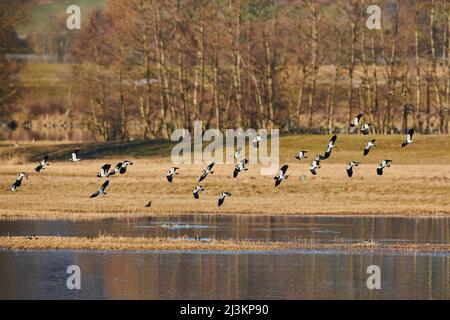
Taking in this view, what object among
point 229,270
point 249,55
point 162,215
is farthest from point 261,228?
point 249,55

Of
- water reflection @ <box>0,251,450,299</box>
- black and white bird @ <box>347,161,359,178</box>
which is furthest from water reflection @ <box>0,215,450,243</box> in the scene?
water reflection @ <box>0,251,450,299</box>

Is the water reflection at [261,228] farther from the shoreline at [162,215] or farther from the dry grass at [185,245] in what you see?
the dry grass at [185,245]

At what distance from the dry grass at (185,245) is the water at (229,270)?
791 millimetres

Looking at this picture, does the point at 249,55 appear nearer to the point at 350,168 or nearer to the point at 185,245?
the point at 350,168

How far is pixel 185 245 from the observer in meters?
36.6

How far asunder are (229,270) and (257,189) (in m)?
23.5

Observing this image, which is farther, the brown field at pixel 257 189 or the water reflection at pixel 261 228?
the brown field at pixel 257 189

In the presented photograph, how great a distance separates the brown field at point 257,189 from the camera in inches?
1905

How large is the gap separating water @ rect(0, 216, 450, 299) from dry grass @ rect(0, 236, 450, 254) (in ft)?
2.59

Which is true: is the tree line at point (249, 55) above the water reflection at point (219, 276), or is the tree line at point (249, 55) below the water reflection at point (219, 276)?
above

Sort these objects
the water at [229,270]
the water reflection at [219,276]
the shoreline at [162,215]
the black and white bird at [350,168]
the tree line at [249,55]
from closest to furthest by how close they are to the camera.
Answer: the water reflection at [219,276] → the water at [229,270] → the black and white bird at [350,168] → the shoreline at [162,215] → the tree line at [249,55]

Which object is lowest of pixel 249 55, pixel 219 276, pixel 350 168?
pixel 219 276

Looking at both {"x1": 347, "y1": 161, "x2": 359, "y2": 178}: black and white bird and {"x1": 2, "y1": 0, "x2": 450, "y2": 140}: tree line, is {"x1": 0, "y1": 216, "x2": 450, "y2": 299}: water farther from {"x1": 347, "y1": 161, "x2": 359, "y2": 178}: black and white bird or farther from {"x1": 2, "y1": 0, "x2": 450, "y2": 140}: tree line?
{"x1": 2, "y1": 0, "x2": 450, "y2": 140}: tree line

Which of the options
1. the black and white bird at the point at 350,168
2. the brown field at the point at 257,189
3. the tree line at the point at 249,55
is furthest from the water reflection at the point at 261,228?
the tree line at the point at 249,55
